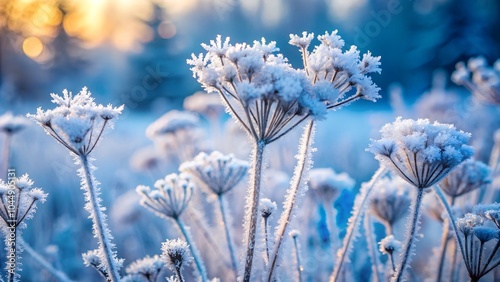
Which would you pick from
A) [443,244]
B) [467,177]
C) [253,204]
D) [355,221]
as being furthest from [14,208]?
[467,177]

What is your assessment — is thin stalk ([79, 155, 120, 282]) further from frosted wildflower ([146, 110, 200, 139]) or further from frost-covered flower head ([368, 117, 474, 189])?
frosted wildflower ([146, 110, 200, 139])

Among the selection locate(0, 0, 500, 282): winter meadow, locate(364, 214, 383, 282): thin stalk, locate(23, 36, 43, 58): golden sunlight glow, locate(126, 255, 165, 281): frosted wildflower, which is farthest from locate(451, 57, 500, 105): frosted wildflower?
locate(23, 36, 43, 58): golden sunlight glow

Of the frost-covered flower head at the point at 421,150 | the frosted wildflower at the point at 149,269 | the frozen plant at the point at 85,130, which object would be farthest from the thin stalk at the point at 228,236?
the frost-covered flower head at the point at 421,150

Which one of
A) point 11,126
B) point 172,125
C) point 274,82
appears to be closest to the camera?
point 274,82

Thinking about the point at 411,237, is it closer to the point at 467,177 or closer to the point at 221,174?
the point at 467,177

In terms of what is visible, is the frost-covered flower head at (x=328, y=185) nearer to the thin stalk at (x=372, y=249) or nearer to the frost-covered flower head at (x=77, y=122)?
the thin stalk at (x=372, y=249)
